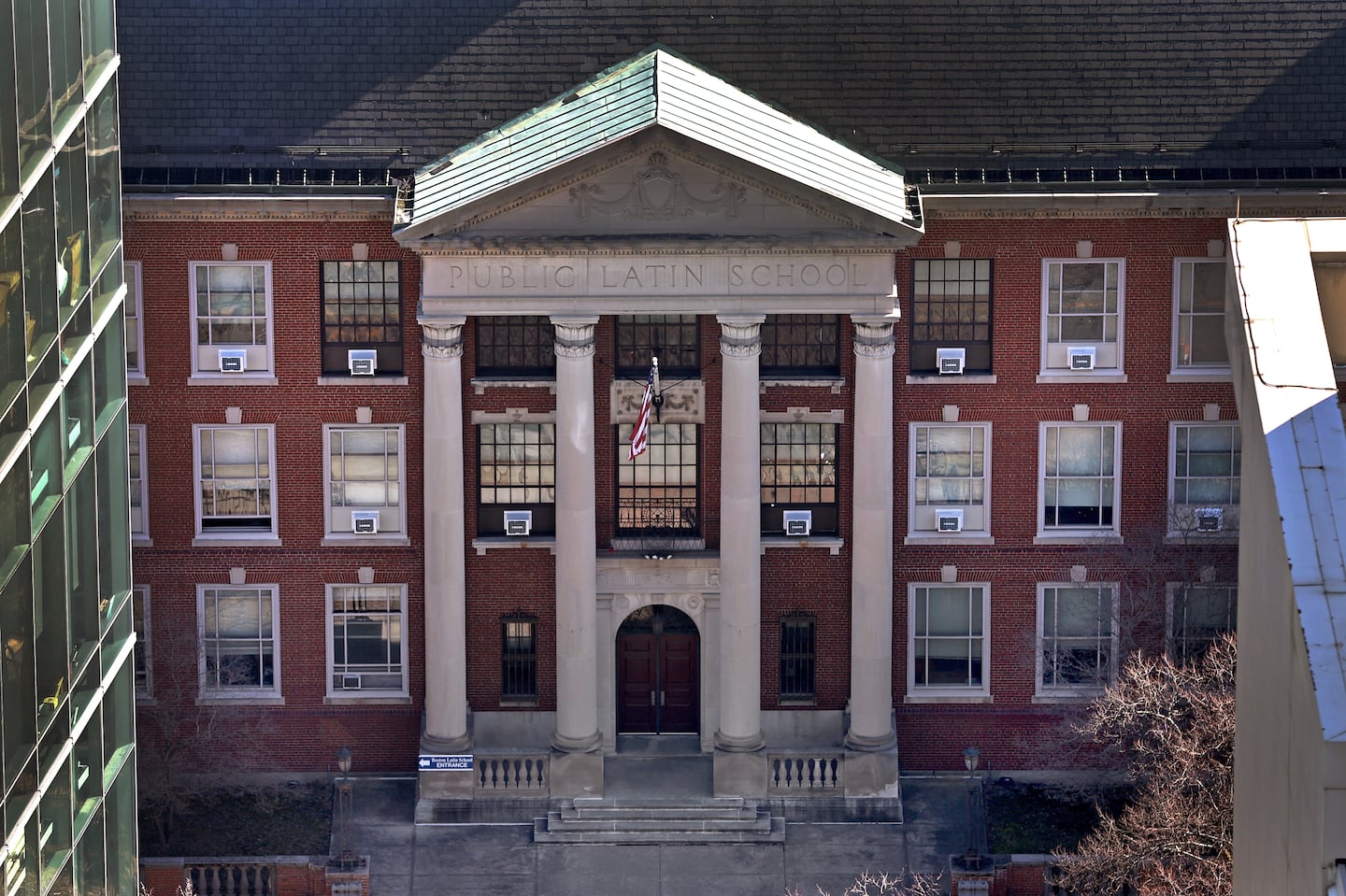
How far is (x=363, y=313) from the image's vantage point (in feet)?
166

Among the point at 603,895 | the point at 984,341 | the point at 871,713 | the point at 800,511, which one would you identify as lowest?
the point at 603,895

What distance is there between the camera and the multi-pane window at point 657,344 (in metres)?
50.6

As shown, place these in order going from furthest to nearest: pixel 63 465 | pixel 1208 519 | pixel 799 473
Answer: pixel 1208 519 → pixel 799 473 → pixel 63 465

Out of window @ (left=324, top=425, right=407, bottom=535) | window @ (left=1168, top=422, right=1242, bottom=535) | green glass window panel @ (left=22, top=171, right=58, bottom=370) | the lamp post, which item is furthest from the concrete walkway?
green glass window panel @ (left=22, top=171, right=58, bottom=370)

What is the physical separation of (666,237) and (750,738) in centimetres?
1015

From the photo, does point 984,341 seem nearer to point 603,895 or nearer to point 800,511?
point 800,511

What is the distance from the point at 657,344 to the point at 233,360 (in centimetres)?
849

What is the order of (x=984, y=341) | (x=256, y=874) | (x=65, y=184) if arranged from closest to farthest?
(x=65, y=184)
(x=256, y=874)
(x=984, y=341)

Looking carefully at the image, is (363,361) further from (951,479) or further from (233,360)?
(951,479)

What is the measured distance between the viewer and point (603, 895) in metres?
48.0

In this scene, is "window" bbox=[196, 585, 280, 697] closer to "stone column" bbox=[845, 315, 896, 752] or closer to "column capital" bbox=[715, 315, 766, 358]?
"column capital" bbox=[715, 315, 766, 358]

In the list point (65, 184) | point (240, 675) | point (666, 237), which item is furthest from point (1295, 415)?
point (240, 675)

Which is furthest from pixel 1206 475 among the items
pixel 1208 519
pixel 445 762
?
pixel 445 762

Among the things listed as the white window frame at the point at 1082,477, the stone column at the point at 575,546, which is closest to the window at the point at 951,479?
the white window frame at the point at 1082,477
